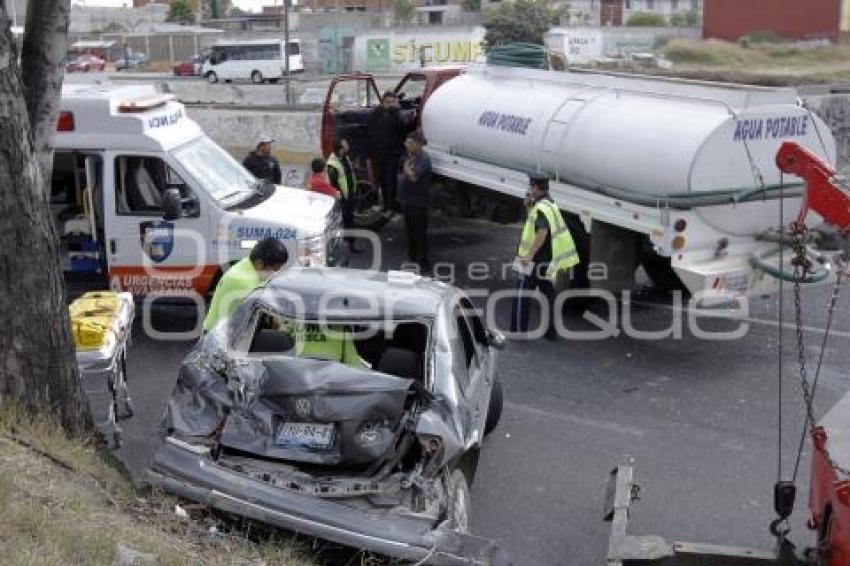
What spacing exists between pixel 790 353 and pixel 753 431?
196 centimetres

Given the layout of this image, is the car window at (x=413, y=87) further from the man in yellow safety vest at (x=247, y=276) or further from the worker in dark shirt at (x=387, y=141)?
the man in yellow safety vest at (x=247, y=276)

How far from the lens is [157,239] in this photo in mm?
9688

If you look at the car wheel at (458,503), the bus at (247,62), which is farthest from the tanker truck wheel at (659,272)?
the bus at (247,62)

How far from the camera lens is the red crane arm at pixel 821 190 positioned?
4730 mm

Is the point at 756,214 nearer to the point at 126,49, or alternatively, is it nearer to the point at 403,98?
the point at 403,98

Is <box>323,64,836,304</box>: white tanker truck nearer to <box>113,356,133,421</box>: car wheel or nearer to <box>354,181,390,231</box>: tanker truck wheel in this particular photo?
<box>354,181,390,231</box>: tanker truck wheel

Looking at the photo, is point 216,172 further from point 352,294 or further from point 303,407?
point 303,407

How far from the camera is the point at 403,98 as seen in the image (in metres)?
14.7

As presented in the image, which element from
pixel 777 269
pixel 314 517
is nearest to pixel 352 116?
pixel 777 269

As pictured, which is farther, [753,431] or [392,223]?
[392,223]

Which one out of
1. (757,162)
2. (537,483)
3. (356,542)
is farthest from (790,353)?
(356,542)

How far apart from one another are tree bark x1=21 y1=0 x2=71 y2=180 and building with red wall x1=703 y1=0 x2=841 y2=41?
6539 centimetres

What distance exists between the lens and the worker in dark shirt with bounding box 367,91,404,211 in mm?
14180

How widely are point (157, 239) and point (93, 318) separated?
2.66 metres
